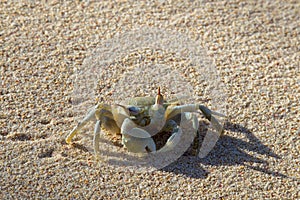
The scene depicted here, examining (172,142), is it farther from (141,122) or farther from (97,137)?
(97,137)

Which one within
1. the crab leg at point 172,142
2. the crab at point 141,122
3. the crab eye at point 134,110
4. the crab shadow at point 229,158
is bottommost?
the crab shadow at point 229,158

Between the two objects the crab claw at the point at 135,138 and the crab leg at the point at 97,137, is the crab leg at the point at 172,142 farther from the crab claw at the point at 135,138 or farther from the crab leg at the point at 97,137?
the crab leg at the point at 97,137

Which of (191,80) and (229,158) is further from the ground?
(191,80)

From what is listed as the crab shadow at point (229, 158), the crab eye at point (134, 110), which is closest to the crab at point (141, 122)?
the crab eye at point (134, 110)

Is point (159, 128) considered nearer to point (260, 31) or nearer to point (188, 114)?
point (188, 114)

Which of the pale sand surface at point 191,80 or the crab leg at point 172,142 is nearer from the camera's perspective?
the pale sand surface at point 191,80

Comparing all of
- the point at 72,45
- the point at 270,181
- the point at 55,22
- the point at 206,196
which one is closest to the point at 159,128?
the point at 206,196

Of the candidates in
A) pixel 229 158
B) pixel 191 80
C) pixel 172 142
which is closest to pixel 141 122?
pixel 172 142
